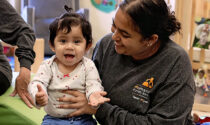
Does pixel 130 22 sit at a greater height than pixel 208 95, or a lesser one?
greater

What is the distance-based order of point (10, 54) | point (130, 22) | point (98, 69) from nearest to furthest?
point (130, 22) → point (98, 69) → point (10, 54)

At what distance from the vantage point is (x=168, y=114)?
1.12 metres

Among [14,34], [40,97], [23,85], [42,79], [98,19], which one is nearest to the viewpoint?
[40,97]

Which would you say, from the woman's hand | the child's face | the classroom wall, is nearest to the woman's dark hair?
the child's face

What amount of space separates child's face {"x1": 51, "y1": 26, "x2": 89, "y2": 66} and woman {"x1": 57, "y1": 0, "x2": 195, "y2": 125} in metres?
0.14

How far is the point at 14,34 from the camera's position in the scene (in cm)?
189

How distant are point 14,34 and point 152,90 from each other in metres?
1.12

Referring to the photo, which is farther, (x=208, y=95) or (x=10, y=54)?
(x=10, y=54)

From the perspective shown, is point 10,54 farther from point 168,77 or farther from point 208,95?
point 168,77

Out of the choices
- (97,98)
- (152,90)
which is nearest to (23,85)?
(97,98)

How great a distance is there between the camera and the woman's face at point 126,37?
1.11 m

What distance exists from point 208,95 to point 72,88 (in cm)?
224

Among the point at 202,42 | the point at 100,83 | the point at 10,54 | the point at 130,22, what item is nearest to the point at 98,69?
the point at 100,83

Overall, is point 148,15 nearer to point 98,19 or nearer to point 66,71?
point 66,71
